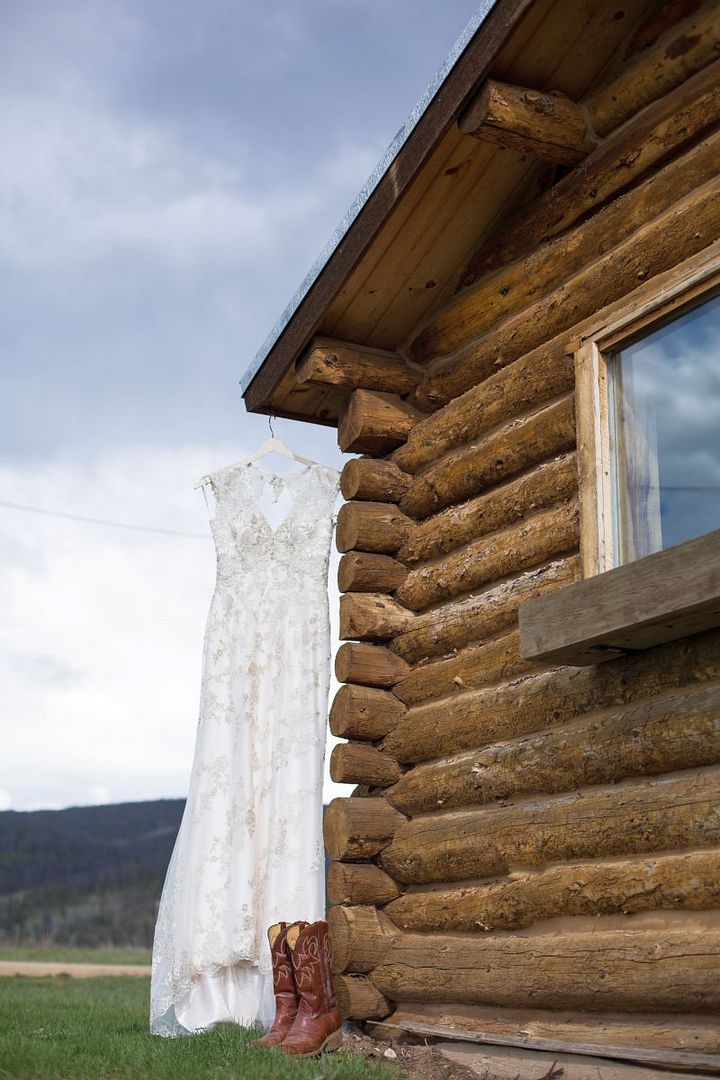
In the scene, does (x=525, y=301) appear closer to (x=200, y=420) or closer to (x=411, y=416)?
(x=411, y=416)

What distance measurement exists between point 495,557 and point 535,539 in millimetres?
303

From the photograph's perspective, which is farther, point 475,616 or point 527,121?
point 475,616

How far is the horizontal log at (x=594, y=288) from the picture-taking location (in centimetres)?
443

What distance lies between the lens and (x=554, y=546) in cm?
497

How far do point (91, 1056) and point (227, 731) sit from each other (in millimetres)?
1823

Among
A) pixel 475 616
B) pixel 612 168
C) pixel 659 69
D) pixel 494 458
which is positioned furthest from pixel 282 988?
pixel 659 69

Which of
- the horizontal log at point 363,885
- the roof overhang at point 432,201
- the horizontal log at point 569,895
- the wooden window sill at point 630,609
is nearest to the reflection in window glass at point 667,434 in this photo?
the wooden window sill at point 630,609

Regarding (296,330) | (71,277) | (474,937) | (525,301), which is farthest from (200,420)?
(474,937)

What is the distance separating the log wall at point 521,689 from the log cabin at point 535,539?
1 cm

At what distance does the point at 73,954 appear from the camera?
23.8 meters

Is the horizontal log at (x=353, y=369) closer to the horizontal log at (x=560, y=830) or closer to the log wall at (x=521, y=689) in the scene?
the log wall at (x=521, y=689)

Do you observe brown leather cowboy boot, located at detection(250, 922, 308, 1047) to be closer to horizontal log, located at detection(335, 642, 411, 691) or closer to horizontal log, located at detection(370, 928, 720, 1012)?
horizontal log, located at detection(370, 928, 720, 1012)

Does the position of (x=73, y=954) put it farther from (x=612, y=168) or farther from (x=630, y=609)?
(x=630, y=609)

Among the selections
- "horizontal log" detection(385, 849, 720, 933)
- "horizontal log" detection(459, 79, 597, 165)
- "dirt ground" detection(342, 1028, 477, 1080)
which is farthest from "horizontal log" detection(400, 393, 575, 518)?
"dirt ground" detection(342, 1028, 477, 1080)
